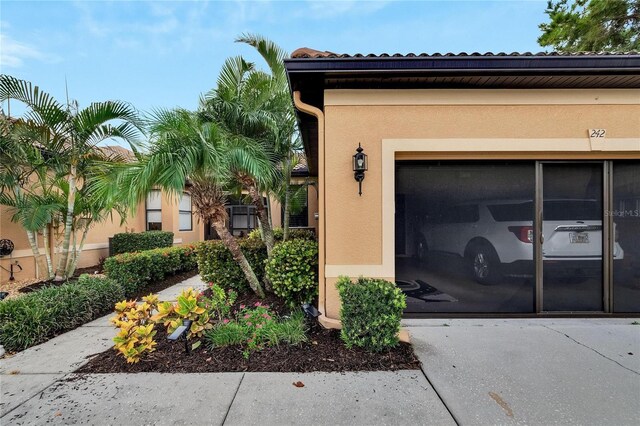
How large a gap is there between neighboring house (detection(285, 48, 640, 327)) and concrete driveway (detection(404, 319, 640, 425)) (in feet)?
1.43

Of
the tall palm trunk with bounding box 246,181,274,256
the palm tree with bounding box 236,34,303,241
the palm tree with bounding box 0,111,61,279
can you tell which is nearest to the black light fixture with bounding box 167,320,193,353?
the tall palm trunk with bounding box 246,181,274,256

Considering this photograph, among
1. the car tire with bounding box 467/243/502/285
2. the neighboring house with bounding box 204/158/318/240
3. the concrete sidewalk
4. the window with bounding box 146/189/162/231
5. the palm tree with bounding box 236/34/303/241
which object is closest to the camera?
the concrete sidewalk

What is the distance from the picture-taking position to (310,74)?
375 centimetres

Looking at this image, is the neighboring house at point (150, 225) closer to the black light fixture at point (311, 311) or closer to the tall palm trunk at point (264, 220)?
the tall palm trunk at point (264, 220)

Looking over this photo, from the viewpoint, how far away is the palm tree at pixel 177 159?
361 cm

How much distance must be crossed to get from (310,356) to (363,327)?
27.9 inches

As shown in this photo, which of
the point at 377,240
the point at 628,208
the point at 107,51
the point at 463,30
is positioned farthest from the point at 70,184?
the point at 628,208

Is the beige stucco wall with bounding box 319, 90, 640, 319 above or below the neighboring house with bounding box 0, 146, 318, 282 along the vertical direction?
above

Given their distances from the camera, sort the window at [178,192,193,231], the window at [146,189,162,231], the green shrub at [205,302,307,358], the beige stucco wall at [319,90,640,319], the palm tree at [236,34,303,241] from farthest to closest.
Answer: the window at [178,192,193,231] < the window at [146,189,162,231] < the palm tree at [236,34,303,241] < the beige stucco wall at [319,90,640,319] < the green shrub at [205,302,307,358]

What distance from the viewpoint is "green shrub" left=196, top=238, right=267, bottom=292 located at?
17.9ft

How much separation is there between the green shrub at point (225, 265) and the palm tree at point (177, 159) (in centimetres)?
165

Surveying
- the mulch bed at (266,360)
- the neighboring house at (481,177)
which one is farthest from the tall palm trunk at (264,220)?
the mulch bed at (266,360)

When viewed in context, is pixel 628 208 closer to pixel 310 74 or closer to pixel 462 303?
pixel 462 303

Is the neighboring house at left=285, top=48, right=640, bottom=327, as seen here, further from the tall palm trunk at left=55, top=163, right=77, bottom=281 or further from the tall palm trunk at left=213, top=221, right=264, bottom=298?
the tall palm trunk at left=55, top=163, right=77, bottom=281
